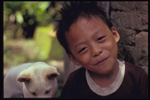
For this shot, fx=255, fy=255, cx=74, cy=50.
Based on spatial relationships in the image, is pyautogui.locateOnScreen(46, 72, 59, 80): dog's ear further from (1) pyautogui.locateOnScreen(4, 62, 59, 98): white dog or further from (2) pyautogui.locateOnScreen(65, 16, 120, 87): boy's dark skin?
(2) pyautogui.locateOnScreen(65, 16, 120, 87): boy's dark skin

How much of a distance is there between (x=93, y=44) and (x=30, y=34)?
5108 millimetres

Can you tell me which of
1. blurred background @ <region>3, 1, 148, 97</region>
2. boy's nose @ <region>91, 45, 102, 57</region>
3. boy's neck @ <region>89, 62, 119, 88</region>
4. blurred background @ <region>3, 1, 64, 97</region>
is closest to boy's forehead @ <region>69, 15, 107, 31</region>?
boy's nose @ <region>91, 45, 102, 57</region>

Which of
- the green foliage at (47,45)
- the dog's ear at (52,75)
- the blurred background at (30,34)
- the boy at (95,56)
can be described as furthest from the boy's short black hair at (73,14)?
the green foliage at (47,45)

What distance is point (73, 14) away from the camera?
1.43 metres

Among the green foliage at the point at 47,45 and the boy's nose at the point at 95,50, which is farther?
the green foliage at the point at 47,45

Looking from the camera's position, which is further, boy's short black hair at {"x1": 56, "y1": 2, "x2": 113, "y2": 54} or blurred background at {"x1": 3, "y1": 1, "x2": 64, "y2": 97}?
blurred background at {"x1": 3, "y1": 1, "x2": 64, "y2": 97}

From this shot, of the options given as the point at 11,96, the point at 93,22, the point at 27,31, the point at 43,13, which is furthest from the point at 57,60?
the point at 93,22

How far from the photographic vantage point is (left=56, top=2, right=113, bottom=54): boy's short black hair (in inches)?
56.2

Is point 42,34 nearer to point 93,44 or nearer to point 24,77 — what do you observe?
point 24,77

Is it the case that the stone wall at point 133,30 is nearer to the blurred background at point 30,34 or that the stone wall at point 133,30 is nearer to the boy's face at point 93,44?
the boy's face at point 93,44

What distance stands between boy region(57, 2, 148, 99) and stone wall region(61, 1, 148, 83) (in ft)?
0.70

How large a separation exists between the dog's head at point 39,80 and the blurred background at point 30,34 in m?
3.27

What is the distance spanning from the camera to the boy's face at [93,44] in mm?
1370

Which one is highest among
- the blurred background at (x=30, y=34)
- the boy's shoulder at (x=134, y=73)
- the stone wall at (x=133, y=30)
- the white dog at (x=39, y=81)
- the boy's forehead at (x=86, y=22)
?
the boy's forehead at (x=86, y=22)
